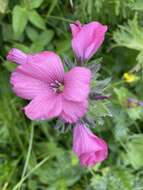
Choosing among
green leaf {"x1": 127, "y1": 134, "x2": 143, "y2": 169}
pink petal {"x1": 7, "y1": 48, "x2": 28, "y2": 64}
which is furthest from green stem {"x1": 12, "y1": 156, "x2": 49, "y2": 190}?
pink petal {"x1": 7, "y1": 48, "x2": 28, "y2": 64}

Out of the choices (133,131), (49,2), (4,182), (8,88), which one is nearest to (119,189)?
(133,131)

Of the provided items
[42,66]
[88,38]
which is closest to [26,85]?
[42,66]

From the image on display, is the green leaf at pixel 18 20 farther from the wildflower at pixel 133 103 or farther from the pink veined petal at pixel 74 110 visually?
the pink veined petal at pixel 74 110

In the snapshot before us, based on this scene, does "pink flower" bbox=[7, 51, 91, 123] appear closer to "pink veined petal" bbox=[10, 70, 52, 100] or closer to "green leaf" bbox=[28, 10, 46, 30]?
"pink veined petal" bbox=[10, 70, 52, 100]

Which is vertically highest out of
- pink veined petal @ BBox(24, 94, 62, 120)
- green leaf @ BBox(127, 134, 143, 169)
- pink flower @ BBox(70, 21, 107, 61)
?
pink flower @ BBox(70, 21, 107, 61)

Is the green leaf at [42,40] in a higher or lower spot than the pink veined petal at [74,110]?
lower

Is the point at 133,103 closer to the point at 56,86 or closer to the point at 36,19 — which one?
the point at 36,19

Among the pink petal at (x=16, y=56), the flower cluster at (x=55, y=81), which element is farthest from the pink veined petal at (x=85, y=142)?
the pink petal at (x=16, y=56)
